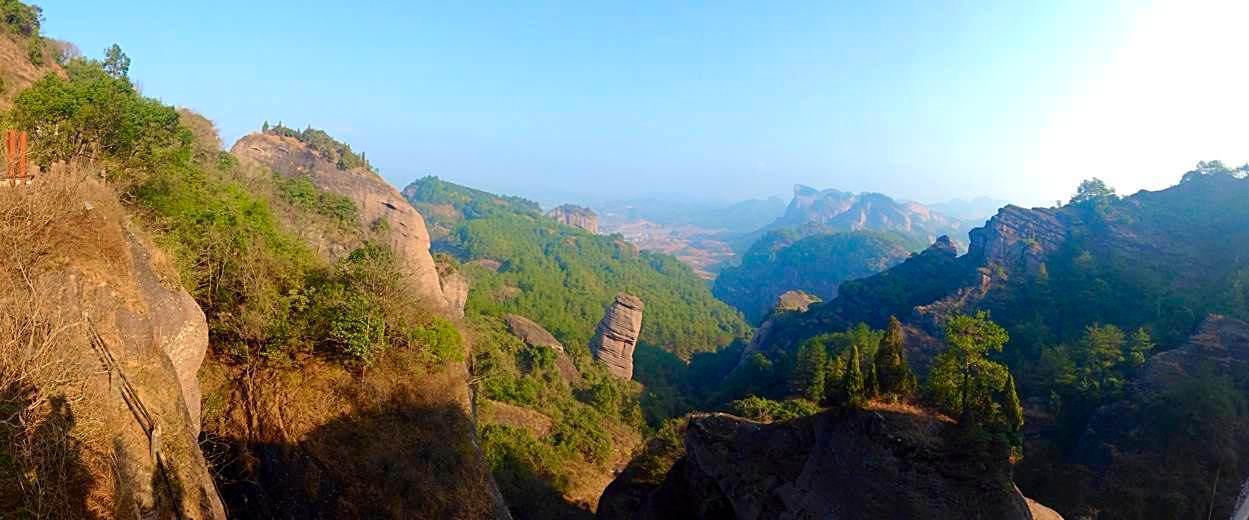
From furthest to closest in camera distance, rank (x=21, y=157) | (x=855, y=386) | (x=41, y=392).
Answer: (x=855, y=386), (x=21, y=157), (x=41, y=392)

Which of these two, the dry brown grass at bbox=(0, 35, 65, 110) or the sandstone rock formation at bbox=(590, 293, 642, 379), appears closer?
the dry brown grass at bbox=(0, 35, 65, 110)

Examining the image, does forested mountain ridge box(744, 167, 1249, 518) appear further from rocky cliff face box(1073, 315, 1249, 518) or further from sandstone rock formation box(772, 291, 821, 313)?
sandstone rock formation box(772, 291, 821, 313)

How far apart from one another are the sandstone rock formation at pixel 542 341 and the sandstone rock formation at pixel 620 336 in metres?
4.33

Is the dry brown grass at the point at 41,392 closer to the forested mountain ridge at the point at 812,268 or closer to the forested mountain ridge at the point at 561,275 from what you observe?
the forested mountain ridge at the point at 561,275

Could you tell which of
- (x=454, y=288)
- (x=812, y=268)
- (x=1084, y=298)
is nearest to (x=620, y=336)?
(x=454, y=288)

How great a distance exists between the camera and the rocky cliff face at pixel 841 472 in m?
11.5

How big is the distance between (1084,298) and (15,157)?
55.6 m

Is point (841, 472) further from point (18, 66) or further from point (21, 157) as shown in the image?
point (18, 66)

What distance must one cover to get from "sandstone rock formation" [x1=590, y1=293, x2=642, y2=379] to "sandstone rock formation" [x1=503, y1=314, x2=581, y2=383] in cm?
433

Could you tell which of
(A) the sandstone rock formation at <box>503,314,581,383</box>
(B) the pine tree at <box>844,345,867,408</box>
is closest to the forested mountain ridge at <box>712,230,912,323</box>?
(A) the sandstone rock formation at <box>503,314,581,383</box>

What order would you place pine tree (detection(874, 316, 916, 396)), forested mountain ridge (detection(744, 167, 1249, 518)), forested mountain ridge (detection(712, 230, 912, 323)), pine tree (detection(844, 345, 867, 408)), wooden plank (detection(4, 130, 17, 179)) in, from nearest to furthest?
wooden plank (detection(4, 130, 17, 179))
pine tree (detection(844, 345, 867, 408))
pine tree (detection(874, 316, 916, 396))
forested mountain ridge (detection(744, 167, 1249, 518))
forested mountain ridge (detection(712, 230, 912, 323))

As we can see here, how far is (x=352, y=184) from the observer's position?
39.9m

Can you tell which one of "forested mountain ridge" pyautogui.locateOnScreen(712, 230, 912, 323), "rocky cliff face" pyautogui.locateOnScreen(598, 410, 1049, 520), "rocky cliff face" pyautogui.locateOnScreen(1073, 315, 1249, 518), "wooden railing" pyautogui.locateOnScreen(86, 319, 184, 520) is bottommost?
"forested mountain ridge" pyautogui.locateOnScreen(712, 230, 912, 323)

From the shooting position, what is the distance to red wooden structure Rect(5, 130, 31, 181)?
27.9ft
